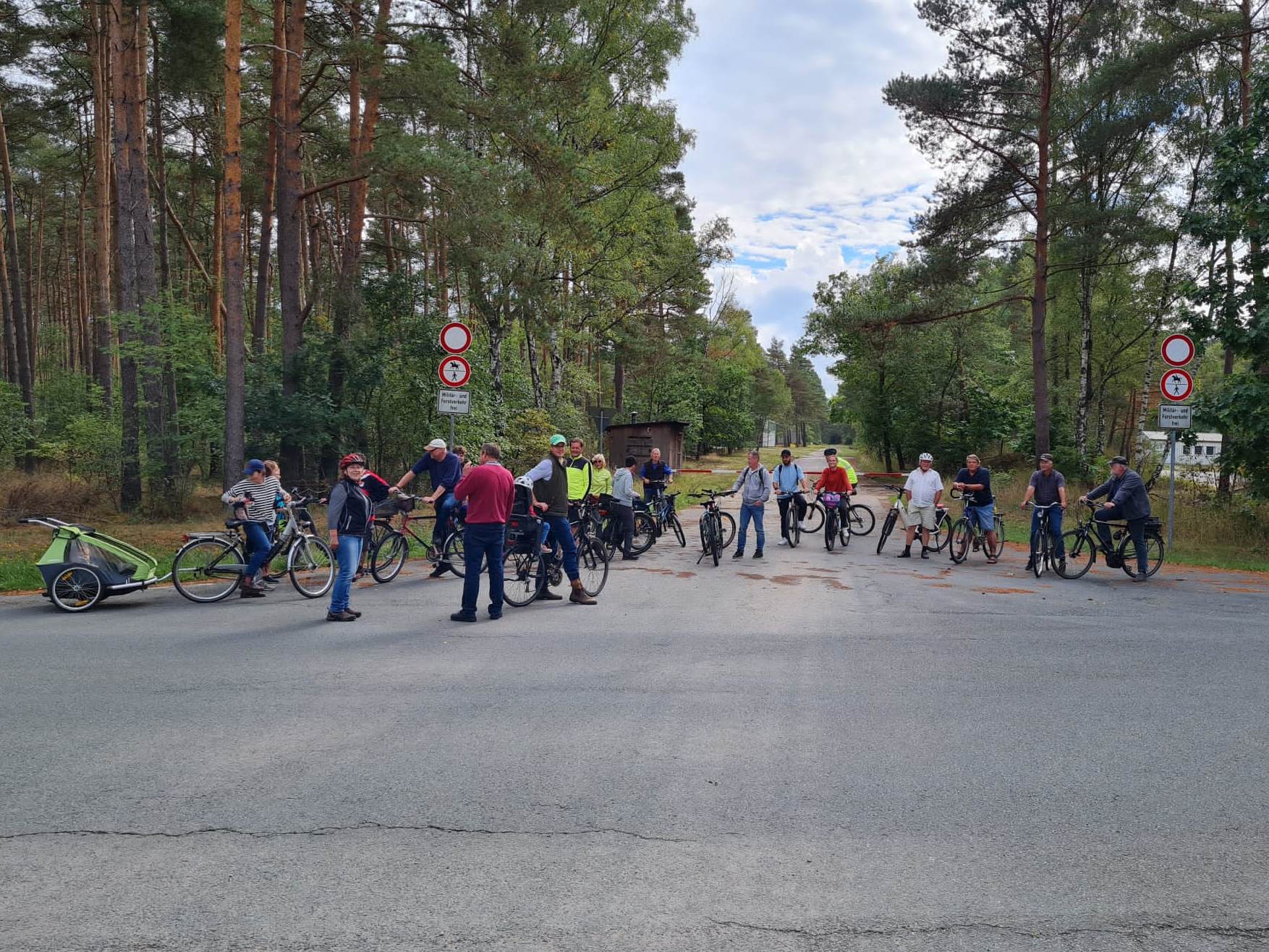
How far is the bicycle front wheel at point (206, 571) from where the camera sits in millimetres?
10156

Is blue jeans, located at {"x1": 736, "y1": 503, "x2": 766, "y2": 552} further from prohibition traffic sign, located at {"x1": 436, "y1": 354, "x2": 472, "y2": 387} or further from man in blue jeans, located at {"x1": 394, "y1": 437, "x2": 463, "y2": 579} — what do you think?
prohibition traffic sign, located at {"x1": 436, "y1": 354, "x2": 472, "y2": 387}

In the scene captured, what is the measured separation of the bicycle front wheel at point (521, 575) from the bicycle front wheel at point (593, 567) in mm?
813


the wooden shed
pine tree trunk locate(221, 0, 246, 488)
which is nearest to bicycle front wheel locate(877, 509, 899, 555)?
pine tree trunk locate(221, 0, 246, 488)

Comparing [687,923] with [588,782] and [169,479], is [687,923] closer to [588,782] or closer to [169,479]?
[588,782]

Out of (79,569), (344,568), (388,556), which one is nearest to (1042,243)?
(388,556)

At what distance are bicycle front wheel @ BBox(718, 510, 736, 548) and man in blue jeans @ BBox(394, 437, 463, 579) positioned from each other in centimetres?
453

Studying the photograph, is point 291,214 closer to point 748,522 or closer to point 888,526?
point 748,522

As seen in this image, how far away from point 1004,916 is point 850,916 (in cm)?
59

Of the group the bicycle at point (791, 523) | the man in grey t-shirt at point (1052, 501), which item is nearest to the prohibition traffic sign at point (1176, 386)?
the man in grey t-shirt at point (1052, 501)

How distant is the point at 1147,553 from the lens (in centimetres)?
1275

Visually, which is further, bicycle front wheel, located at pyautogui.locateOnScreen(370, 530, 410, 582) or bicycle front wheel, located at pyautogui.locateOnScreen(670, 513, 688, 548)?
bicycle front wheel, located at pyautogui.locateOnScreen(670, 513, 688, 548)

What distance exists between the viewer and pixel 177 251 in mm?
35406

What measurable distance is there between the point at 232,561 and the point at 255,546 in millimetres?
1000

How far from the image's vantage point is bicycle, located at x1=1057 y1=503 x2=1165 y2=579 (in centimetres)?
1279
